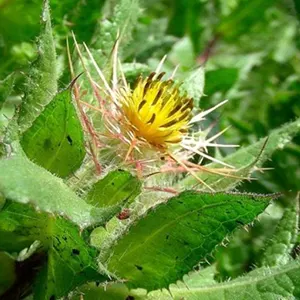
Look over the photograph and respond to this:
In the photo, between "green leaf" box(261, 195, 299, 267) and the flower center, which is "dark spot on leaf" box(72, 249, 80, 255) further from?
"green leaf" box(261, 195, 299, 267)

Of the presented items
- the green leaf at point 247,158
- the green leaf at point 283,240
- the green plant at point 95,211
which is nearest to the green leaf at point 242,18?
the green leaf at point 247,158

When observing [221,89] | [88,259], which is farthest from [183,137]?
Answer: [221,89]

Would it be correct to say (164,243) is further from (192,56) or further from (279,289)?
(192,56)

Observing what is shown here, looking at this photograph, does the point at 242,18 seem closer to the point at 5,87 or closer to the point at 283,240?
the point at 283,240

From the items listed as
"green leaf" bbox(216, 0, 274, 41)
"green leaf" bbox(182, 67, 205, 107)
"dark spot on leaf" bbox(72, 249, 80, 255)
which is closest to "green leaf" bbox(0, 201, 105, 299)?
"dark spot on leaf" bbox(72, 249, 80, 255)

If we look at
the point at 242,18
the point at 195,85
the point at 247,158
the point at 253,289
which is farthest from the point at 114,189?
the point at 242,18

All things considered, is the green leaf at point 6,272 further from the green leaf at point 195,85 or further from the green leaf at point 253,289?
the green leaf at point 195,85
